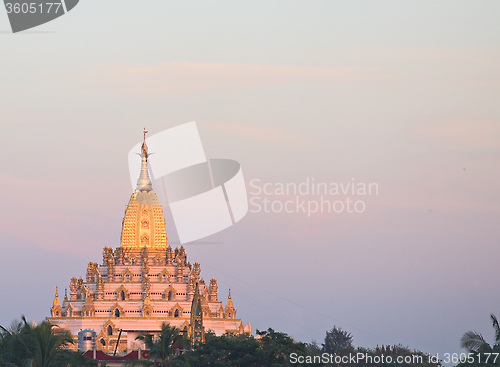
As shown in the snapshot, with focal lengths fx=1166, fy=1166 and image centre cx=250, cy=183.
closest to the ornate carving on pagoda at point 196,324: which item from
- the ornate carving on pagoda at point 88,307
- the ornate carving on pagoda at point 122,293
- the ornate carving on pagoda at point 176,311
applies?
the ornate carving on pagoda at point 176,311

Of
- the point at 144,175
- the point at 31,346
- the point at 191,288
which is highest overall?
the point at 144,175

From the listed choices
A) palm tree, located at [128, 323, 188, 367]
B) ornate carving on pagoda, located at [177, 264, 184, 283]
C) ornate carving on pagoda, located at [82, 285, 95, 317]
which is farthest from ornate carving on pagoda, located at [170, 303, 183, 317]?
palm tree, located at [128, 323, 188, 367]

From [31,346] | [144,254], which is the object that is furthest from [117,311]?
[31,346]

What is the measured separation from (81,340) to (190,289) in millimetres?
29206

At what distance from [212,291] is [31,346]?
228 feet

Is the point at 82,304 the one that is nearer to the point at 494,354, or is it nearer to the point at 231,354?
the point at 231,354

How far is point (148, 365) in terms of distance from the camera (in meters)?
87.7

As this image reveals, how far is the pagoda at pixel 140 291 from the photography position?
5797 inches

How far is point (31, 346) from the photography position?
84.2 m

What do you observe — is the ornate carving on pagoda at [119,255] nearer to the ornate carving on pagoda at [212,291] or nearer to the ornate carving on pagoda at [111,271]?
the ornate carving on pagoda at [111,271]

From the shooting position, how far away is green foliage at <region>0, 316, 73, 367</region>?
82.8 metres

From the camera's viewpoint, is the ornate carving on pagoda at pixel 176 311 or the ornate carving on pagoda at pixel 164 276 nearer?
the ornate carving on pagoda at pixel 176 311

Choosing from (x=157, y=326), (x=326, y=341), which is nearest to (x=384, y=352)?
(x=326, y=341)

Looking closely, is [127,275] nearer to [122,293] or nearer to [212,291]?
[122,293]
